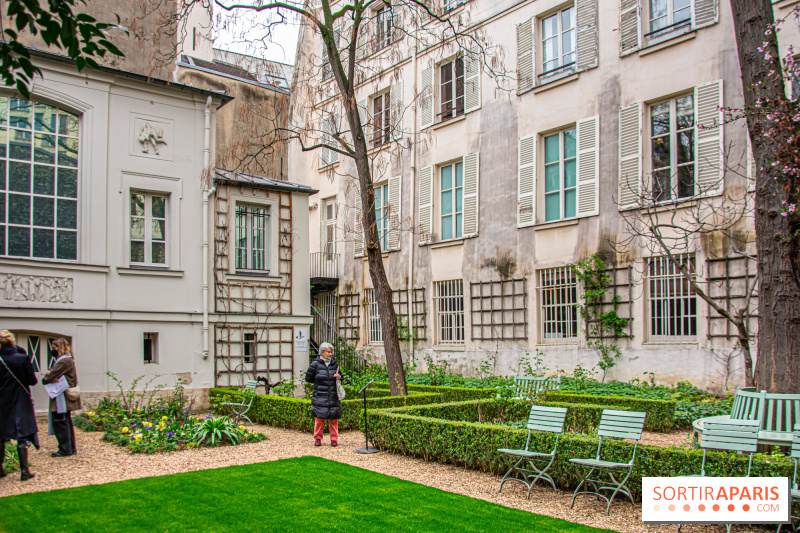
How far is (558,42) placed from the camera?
1742 centimetres

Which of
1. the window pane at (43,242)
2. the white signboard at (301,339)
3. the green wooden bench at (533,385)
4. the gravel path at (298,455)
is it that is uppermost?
the window pane at (43,242)

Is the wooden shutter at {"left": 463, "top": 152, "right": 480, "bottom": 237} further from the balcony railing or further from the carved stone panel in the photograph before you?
the carved stone panel

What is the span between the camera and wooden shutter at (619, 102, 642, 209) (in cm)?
1517

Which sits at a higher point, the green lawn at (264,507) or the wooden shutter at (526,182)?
the wooden shutter at (526,182)

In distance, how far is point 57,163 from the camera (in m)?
13.3

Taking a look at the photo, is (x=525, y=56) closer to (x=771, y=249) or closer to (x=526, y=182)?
(x=526, y=182)

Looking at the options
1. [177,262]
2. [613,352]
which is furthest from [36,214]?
[613,352]

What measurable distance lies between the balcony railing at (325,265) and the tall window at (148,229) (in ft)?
33.3

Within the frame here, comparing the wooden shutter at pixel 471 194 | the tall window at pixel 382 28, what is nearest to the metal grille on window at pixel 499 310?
the wooden shutter at pixel 471 194

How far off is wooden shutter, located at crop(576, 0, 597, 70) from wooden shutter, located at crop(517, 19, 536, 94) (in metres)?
1.50

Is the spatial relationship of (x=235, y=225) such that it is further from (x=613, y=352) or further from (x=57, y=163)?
(x=613, y=352)

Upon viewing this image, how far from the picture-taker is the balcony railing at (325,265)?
80.7 ft

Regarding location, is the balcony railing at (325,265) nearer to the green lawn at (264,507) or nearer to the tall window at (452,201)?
the tall window at (452,201)

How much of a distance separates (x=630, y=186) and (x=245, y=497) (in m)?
11.3
